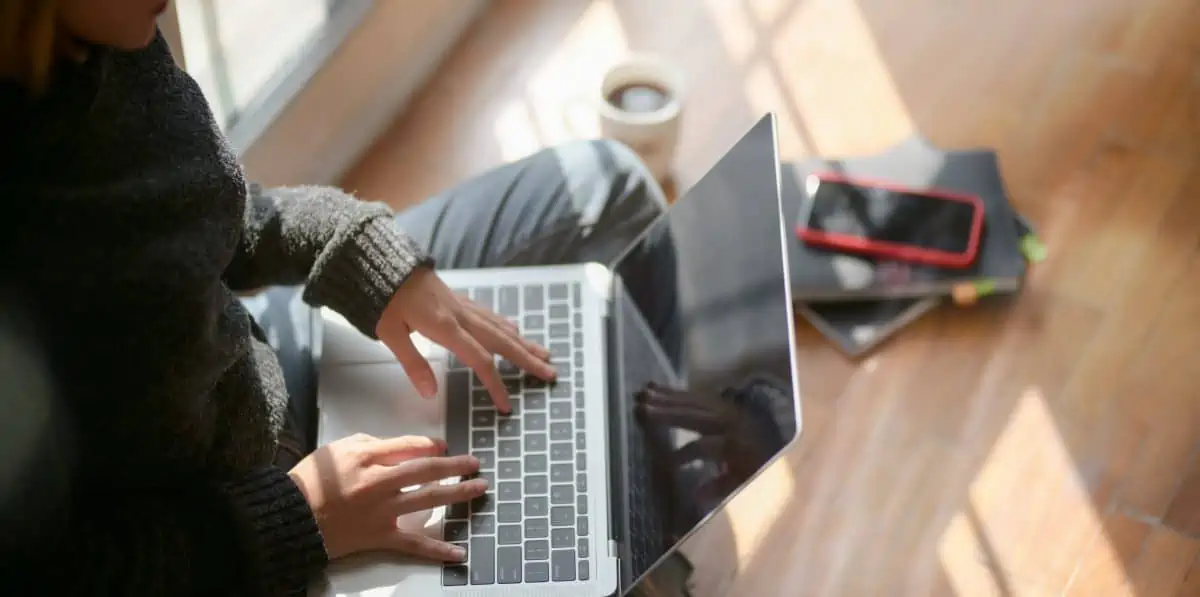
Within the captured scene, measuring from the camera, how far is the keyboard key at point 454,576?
2.73 ft

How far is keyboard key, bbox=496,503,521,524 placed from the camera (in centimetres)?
87

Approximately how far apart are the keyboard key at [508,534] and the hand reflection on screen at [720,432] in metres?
0.13

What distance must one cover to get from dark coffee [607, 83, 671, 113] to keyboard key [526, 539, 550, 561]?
646mm

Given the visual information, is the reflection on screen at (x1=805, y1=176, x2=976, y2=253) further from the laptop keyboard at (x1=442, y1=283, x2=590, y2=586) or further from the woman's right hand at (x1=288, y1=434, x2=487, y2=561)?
the woman's right hand at (x1=288, y1=434, x2=487, y2=561)

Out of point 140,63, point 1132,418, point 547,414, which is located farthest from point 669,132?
point 140,63

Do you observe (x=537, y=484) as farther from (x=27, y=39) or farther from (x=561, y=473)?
(x=27, y=39)

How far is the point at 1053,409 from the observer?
4.02 ft

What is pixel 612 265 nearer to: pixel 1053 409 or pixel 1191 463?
pixel 1053 409

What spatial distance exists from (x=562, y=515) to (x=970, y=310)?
65 centimetres

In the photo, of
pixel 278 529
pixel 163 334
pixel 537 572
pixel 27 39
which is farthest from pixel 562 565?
pixel 27 39

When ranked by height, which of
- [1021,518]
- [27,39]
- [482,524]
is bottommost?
[1021,518]

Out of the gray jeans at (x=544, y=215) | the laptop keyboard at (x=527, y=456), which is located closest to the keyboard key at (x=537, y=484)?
the laptop keyboard at (x=527, y=456)

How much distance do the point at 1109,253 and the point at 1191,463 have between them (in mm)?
286

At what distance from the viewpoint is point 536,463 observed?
91 cm
